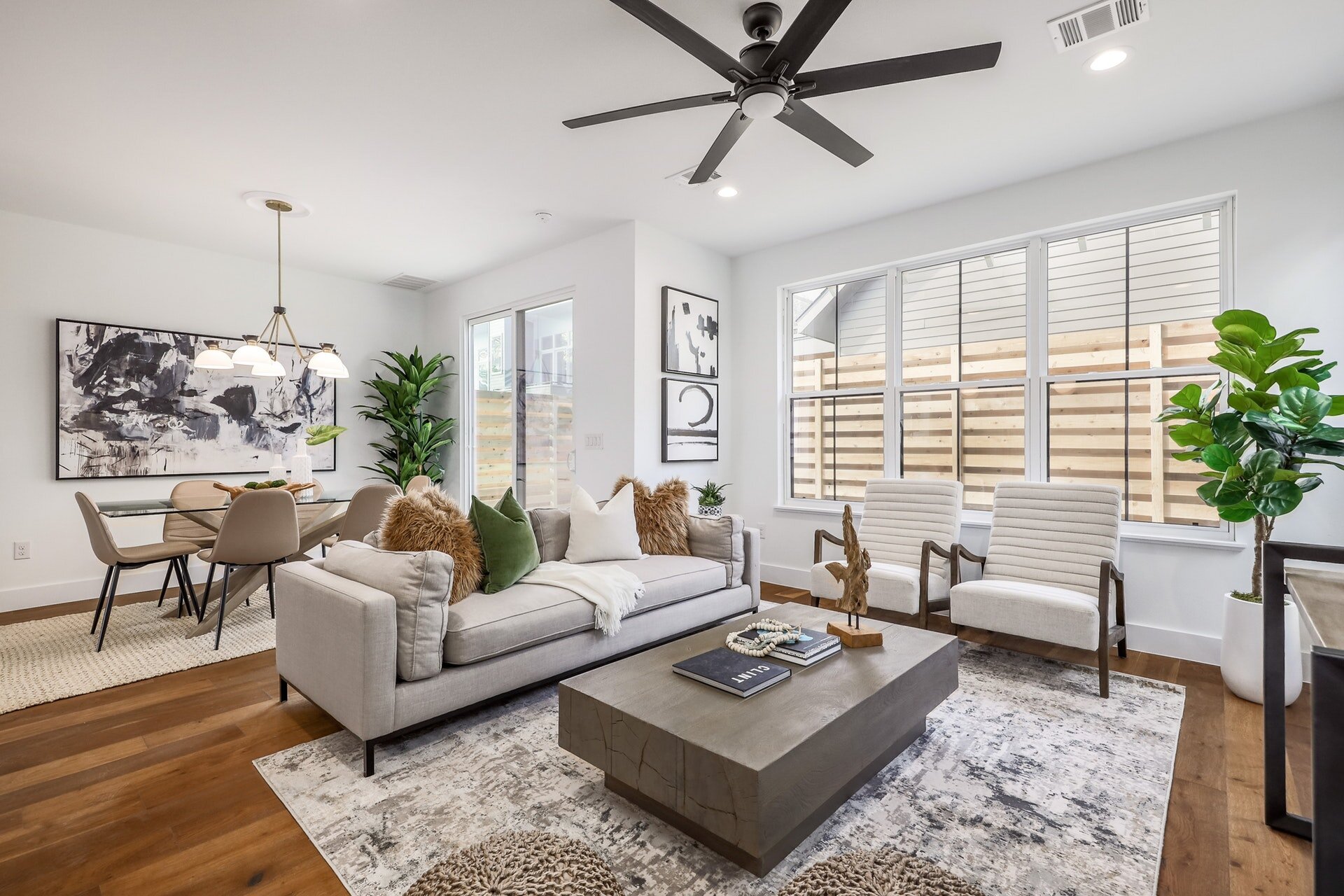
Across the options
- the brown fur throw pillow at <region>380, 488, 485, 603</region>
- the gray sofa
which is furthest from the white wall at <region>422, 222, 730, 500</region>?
the brown fur throw pillow at <region>380, 488, 485, 603</region>

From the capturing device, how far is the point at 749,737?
1610 mm

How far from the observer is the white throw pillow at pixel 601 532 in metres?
3.36

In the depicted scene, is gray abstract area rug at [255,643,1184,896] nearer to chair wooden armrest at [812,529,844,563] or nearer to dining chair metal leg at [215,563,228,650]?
chair wooden armrest at [812,529,844,563]

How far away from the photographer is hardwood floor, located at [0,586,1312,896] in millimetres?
1633

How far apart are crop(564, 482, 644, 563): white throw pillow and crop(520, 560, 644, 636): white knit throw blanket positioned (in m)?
0.25

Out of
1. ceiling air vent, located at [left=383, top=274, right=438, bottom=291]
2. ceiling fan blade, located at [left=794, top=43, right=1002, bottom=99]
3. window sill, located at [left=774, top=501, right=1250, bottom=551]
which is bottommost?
window sill, located at [left=774, top=501, right=1250, bottom=551]

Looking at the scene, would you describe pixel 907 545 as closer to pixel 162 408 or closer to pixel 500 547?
pixel 500 547

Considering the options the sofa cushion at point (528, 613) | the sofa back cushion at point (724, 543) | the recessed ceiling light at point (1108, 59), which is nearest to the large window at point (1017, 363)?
the recessed ceiling light at point (1108, 59)

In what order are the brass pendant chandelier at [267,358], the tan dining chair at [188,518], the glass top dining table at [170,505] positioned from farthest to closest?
1. the tan dining chair at [188,518]
2. the brass pendant chandelier at [267,358]
3. the glass top dining table at [170,505]

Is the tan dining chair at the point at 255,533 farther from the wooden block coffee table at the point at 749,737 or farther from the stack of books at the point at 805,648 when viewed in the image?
the stack of books at the point at 805,648

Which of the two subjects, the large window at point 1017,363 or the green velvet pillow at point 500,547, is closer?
the green velvet pillow at point 500,547

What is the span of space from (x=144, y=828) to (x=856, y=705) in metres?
A: 2.11

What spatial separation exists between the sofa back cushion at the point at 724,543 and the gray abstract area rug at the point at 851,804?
1.34m

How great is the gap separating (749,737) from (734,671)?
0.39 meters
